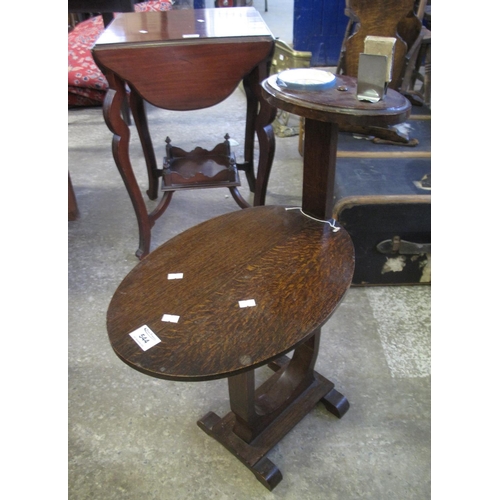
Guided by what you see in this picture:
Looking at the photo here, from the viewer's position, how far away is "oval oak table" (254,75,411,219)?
32.8 inches

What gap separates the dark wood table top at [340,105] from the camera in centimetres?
83

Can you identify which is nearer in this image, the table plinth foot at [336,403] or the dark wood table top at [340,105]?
the dark wood table top at [340,105]

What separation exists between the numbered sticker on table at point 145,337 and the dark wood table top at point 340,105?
0.50 m

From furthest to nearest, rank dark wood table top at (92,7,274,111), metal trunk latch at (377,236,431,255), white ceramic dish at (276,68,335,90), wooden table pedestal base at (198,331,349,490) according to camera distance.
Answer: metal trunk latch at (377,236,431,255), dark wood table top at (92,7,274,111), wooden table pedestal base at (198,331,349,490), white ceramic dish at (276,68,335,90)

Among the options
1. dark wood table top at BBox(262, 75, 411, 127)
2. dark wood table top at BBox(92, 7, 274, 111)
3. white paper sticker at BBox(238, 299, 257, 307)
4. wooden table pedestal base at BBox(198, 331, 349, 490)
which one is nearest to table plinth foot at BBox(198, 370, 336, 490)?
wooden table pedestal base at BBox(198, 331, 349, 490)

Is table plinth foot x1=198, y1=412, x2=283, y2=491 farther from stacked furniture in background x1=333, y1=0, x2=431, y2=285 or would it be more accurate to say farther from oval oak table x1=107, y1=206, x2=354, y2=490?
stacked furniture in background x1=333, y1=0, x2=431, y2=285

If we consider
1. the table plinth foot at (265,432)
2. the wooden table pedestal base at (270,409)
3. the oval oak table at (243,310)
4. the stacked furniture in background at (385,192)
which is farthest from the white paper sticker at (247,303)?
the stacked furniture in background at (385,192)

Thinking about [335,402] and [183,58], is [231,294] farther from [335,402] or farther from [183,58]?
[183,58]

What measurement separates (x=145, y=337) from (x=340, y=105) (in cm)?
56

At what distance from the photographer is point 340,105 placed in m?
0.85

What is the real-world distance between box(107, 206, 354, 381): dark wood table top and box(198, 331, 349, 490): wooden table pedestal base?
0.86 ft

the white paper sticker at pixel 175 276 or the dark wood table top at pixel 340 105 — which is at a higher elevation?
the dark wood table top at pixel 340 105

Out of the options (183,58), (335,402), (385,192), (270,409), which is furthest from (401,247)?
(183,58)

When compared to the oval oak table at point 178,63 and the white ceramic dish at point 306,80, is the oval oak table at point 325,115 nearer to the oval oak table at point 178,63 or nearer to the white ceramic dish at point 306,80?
the white ceramic dish at point 306,80
